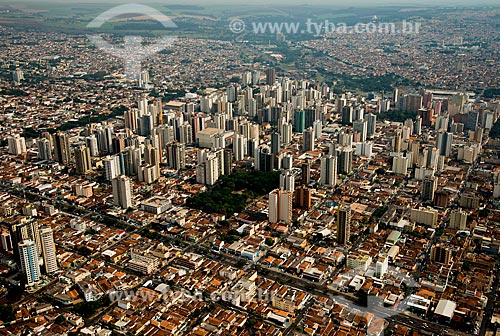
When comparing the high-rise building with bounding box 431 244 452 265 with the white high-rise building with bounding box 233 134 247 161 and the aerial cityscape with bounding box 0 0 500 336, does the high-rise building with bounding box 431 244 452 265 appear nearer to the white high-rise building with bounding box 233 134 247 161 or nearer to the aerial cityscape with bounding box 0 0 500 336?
the aerial cityscape with bounding box 0 0 500 336

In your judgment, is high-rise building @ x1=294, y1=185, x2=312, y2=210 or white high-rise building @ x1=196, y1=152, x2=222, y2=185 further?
white high-rise building @ x1=196, y1=152, x2=222, y2=185

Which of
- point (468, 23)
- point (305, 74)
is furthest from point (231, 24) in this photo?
point (468, 23)

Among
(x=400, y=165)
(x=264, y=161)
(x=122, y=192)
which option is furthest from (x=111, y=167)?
(x=400, y=165)

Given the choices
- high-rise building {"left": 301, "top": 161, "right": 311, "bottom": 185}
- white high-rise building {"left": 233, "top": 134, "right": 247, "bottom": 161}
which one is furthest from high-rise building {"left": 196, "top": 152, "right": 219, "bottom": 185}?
high-rise building {"left": 301, "top": 161, "right": 311, "bottom": 185}

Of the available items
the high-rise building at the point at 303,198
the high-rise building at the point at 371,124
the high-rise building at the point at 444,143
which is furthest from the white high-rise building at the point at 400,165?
the high-rise building at the point at 371,124

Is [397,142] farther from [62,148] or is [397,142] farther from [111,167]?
[62,148]

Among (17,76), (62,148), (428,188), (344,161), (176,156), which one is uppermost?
(17,76)

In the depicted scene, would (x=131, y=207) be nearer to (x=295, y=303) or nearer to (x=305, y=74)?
(x=295, y=303)
